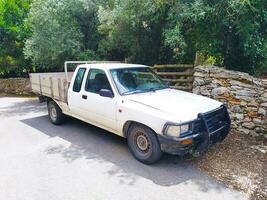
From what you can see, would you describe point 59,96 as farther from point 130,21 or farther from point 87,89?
point 130,21

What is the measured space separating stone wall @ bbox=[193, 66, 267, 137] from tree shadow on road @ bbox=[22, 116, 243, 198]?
219cm

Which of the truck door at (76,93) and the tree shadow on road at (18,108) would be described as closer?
the truck door at (76,93)

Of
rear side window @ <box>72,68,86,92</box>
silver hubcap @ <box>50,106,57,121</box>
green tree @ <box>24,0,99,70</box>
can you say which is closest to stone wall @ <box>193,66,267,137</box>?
rear side window @ <box>72,68,86,92</box>

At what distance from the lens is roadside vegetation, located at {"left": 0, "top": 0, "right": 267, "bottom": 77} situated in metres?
6.50

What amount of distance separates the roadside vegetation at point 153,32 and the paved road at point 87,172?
345 cm

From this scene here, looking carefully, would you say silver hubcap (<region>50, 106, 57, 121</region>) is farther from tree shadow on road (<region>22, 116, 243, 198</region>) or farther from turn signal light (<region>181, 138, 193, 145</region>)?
turn signal light (<region>181, 138, 193, 145</region>)

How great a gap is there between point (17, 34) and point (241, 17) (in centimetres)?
1224

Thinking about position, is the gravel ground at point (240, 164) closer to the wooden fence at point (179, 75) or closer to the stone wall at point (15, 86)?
the wooden fence at point (179, 75)

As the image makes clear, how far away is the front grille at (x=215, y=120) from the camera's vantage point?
185 inches

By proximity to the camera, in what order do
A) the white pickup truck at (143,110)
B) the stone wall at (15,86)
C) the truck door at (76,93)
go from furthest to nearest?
the stone wall at (15,86) → the truck door at (76,93) → the white pickup truck at (143,110)

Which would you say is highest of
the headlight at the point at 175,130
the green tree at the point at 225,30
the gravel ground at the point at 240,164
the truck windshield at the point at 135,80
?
the green tree at the point at 225,30

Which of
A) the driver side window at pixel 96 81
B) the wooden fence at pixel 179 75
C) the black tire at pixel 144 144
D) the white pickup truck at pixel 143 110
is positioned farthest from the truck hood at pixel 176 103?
the wooden fence at pixel 179 75

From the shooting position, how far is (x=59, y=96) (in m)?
6.94

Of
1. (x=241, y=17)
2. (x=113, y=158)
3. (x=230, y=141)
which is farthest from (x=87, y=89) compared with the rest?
(x=241, y=17)
